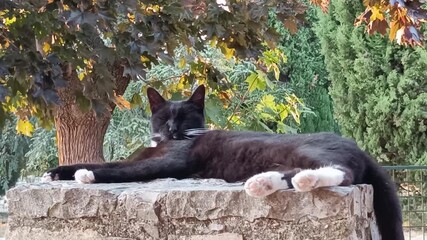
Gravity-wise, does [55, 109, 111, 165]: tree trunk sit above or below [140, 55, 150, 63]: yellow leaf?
below

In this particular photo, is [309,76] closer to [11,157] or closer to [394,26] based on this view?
[11,157]

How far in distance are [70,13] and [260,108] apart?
2.18 metres

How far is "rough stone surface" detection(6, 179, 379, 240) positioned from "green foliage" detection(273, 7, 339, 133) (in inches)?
380

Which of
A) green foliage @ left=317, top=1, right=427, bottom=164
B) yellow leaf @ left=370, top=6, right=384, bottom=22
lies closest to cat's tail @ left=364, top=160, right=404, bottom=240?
yellow leaf @ left=370, top=6, right=384, bottom=22

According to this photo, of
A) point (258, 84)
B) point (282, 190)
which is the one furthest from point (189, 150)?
point (258, 84)

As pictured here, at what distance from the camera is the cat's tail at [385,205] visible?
200cm

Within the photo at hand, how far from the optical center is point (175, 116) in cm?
281

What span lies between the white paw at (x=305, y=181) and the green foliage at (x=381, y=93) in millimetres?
5803

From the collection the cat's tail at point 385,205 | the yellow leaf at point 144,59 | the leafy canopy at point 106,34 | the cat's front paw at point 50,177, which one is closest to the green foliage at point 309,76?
the leafy canopy at point 106,34

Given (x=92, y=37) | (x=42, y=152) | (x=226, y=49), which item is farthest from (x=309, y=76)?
(x=92, y=37)

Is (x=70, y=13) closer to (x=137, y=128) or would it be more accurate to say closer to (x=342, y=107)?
(x=342, y=107)

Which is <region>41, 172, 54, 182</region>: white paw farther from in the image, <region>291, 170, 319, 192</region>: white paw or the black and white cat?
<region>291, 170, 319, 192</region>: white paw

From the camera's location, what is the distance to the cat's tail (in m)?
2.00

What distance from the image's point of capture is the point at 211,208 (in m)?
1.81
